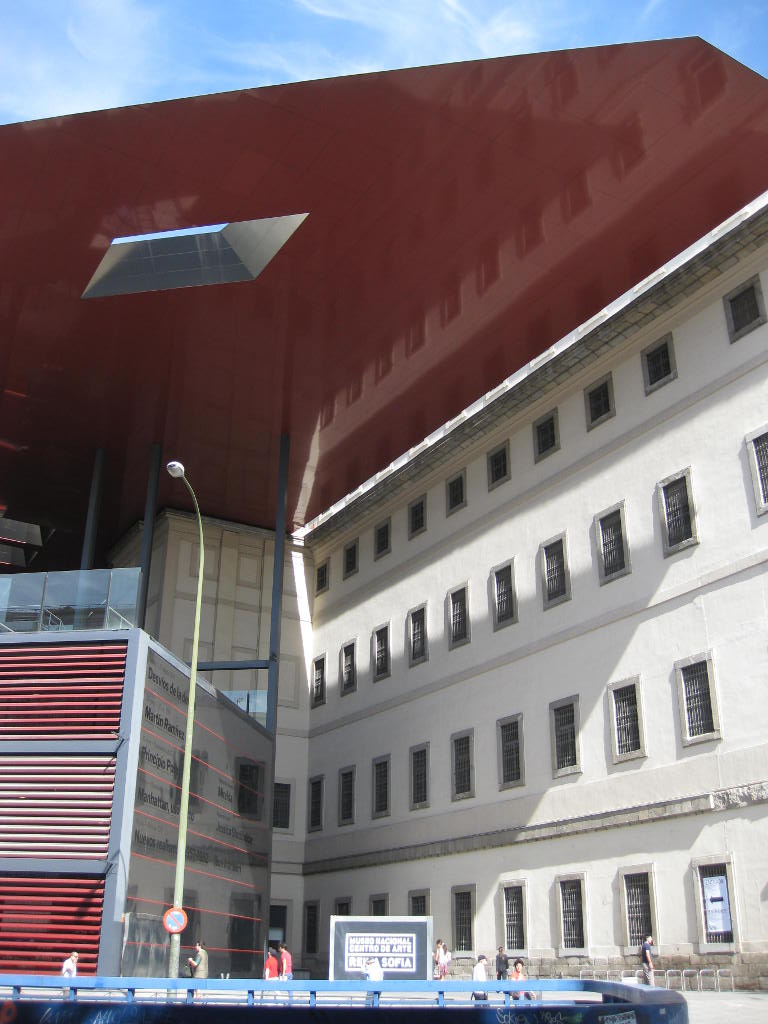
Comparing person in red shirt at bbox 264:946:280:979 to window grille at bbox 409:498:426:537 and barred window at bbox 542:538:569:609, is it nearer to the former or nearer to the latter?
barred window at bbox 542:538:569:609

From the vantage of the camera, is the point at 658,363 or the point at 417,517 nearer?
the point at 658,363

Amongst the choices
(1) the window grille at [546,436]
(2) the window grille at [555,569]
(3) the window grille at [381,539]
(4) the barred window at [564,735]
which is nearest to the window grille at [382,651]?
(3) the window grille at [381,539]

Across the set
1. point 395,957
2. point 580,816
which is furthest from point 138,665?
point 580,816

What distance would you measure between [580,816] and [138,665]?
11577mm

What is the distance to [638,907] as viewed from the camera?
22.9 meters

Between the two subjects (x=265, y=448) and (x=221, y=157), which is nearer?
(x=221, y=157)

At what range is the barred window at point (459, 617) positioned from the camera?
30.7 m

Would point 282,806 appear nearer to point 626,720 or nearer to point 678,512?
point 626,720

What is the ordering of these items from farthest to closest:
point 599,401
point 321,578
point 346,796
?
point 321,578 < point 346,796 < point 599,401

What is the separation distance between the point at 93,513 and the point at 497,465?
11.6m

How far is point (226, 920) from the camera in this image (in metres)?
23.0

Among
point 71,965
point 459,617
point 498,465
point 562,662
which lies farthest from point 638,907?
point 498,465

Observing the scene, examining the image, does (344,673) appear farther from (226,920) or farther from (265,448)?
(226,920)

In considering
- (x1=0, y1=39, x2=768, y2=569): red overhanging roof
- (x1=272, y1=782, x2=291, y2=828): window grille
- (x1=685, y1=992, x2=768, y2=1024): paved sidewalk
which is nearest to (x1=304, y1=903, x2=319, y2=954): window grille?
(x1=272, y1=782, x2=291, y2=828): window grille
